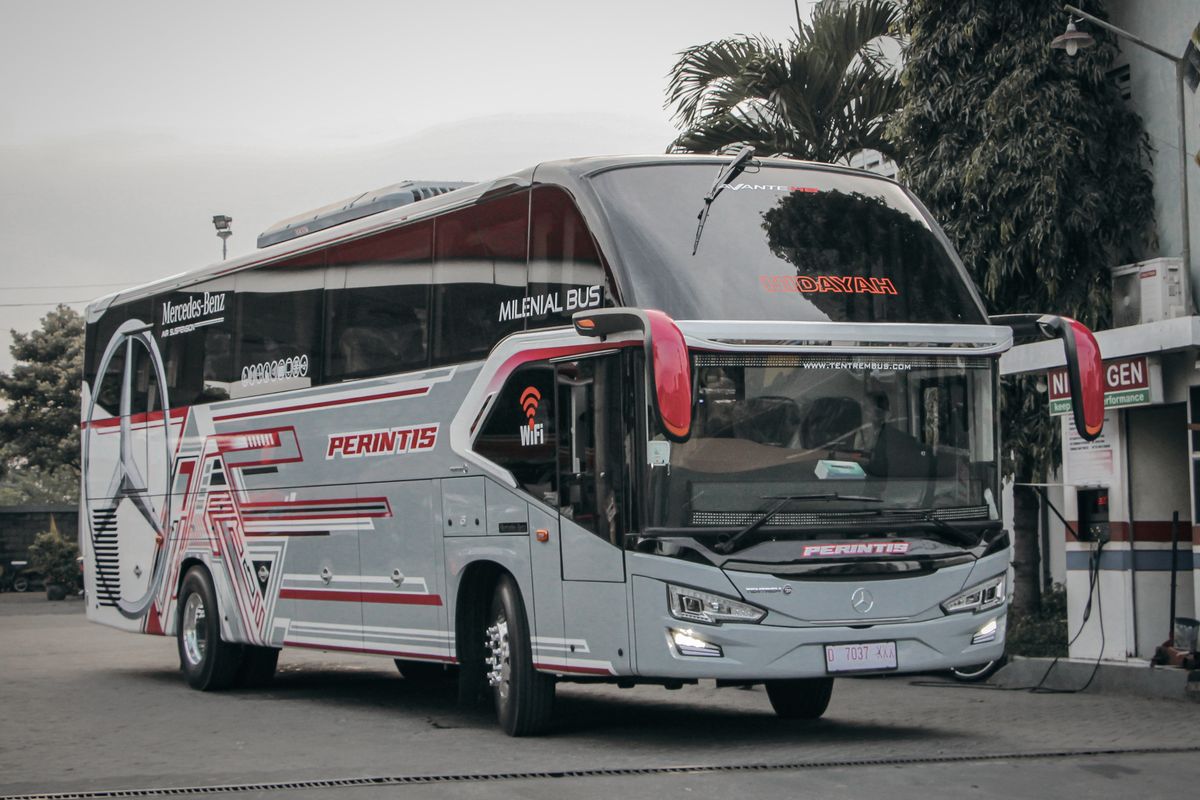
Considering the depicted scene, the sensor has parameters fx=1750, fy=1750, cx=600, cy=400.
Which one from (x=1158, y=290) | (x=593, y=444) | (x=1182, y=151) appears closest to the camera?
(x=593, y=444)

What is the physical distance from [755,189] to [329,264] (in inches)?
178

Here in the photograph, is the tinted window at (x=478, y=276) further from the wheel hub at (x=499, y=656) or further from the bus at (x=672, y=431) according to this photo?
the wheel hub at (x=499, y=656)

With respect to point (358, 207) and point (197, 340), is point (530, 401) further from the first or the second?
point (197, 340)

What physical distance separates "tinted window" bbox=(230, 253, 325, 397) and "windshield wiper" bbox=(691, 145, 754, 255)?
451cm

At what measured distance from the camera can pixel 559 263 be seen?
37.2 ft

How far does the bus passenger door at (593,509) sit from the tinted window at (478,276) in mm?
965

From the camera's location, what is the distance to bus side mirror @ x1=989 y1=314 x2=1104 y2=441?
10.6 meters

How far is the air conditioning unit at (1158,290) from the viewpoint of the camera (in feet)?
53.0

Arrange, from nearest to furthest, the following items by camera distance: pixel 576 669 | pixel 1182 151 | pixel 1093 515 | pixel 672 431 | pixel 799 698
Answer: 1. pixel 672 431
2. pixel 576 669
3. pixel 799 698
4. pixel 1093 515
5. pixel 1182 151

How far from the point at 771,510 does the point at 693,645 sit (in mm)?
922

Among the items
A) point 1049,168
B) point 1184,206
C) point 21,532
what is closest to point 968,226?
point 1049,168

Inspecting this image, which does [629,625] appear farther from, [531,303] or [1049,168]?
[1049,168]

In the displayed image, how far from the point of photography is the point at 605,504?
10.7 meters

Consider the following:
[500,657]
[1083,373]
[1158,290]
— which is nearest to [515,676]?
[500,657]
